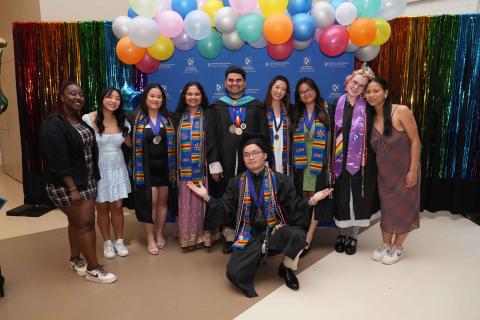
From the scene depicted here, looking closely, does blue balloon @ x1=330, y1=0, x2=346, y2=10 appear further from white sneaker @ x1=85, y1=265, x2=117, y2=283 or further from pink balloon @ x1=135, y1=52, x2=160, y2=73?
white sneaker @ x1=85, y1=265, x2=117, y2=283

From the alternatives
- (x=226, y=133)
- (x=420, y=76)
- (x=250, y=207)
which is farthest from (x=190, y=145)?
(x=420, y=76)

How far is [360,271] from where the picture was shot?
3.13 metres

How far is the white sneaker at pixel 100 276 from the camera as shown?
2.94 m

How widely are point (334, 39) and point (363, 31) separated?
0.26 m

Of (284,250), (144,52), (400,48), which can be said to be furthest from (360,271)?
(144,52)

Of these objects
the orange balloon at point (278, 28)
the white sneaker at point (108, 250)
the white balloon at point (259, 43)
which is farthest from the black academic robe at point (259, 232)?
the white balloon at point (259, 43)

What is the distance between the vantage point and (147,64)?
13.2ft

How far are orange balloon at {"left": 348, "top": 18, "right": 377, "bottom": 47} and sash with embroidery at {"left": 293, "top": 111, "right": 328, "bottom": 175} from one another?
91 centimetres

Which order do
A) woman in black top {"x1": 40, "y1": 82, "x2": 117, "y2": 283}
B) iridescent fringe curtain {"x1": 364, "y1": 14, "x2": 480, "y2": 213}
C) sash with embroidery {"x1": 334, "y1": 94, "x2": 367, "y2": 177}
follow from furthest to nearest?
iridescent fringe curtain {"x1": 364, "y1": 14, "x2": 480, "y2": 213} → sash with embroidery {"x1": 334, "y1": 94, "x2": 367, "y2": 177} → woman in black top {"x1": 40, "y1": 82, "x2": 117, "y2": 283}

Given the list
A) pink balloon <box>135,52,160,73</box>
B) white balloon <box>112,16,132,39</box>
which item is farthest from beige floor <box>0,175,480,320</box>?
white balloon <box>112,16,132,39</box>

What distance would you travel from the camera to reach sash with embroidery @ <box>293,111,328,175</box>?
3309mm

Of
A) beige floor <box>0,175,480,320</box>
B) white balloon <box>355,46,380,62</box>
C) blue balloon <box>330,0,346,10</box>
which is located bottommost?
beige floor <box>0,175,480,320</box>

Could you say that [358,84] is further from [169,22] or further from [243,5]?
[169,22]

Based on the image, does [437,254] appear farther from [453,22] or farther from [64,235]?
[64,235]
